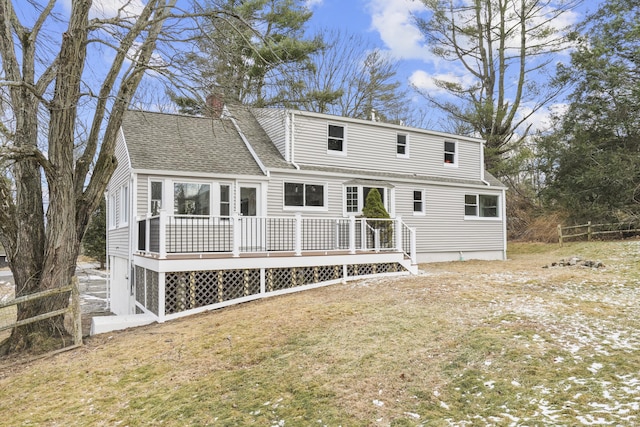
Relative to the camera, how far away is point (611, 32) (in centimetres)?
2320

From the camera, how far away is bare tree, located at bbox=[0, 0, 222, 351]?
28.8 ft

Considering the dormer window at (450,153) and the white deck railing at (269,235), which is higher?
the dormer window at (450,153)

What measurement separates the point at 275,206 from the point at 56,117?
6823 mm

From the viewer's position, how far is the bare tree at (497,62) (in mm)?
26938

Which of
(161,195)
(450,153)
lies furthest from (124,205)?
(450,153)

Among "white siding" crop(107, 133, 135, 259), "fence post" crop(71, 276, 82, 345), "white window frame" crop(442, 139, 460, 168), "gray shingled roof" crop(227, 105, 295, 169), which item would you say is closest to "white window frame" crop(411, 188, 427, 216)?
"white window frame" crop(442, 139, 460, 168)

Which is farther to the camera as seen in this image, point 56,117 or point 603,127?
point 603,127

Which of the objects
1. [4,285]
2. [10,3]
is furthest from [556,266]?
[4,285]

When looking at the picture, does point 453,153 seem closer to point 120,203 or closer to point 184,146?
point 184,146

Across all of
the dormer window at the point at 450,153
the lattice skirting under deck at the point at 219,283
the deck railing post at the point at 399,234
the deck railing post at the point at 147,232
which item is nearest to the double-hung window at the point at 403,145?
the dormer window at the point at 450,153

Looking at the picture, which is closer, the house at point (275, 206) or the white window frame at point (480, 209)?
the house at point (275, 206)

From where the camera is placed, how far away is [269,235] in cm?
1327

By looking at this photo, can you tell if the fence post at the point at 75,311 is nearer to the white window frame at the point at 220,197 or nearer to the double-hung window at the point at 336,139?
the white window frame at the point at 220,197

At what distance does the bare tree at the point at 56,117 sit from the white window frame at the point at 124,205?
4077mm
